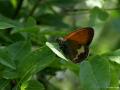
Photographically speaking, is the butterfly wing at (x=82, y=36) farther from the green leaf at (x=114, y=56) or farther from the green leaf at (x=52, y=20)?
the green leaf at (x=52, y=20)

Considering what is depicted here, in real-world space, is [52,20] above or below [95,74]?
below

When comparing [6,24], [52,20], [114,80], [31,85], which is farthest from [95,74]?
[52,20]

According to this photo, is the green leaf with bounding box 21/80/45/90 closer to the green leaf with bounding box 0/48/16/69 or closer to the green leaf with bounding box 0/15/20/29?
the green leaf with bounding box 0/48/16/69

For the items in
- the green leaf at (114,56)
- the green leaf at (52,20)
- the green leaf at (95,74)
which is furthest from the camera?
the green leaf at (52,20)

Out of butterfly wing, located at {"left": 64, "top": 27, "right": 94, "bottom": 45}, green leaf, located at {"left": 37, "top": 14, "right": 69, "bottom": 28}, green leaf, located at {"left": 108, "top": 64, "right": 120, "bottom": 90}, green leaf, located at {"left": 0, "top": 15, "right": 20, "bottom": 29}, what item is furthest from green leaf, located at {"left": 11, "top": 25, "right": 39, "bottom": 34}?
green leaf, located at {"left": 37, "top": 14, "right": 69, "bottom": 28}

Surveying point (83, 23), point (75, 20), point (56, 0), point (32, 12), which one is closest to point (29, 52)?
point (32, 12)

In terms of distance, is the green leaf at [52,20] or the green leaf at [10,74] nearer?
the green leaf at [10,74]

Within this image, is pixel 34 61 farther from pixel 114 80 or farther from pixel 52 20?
pixel 52 20

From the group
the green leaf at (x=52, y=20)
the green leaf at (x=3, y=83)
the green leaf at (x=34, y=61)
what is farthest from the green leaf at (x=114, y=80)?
the green leaf at (x=52, y=20)
